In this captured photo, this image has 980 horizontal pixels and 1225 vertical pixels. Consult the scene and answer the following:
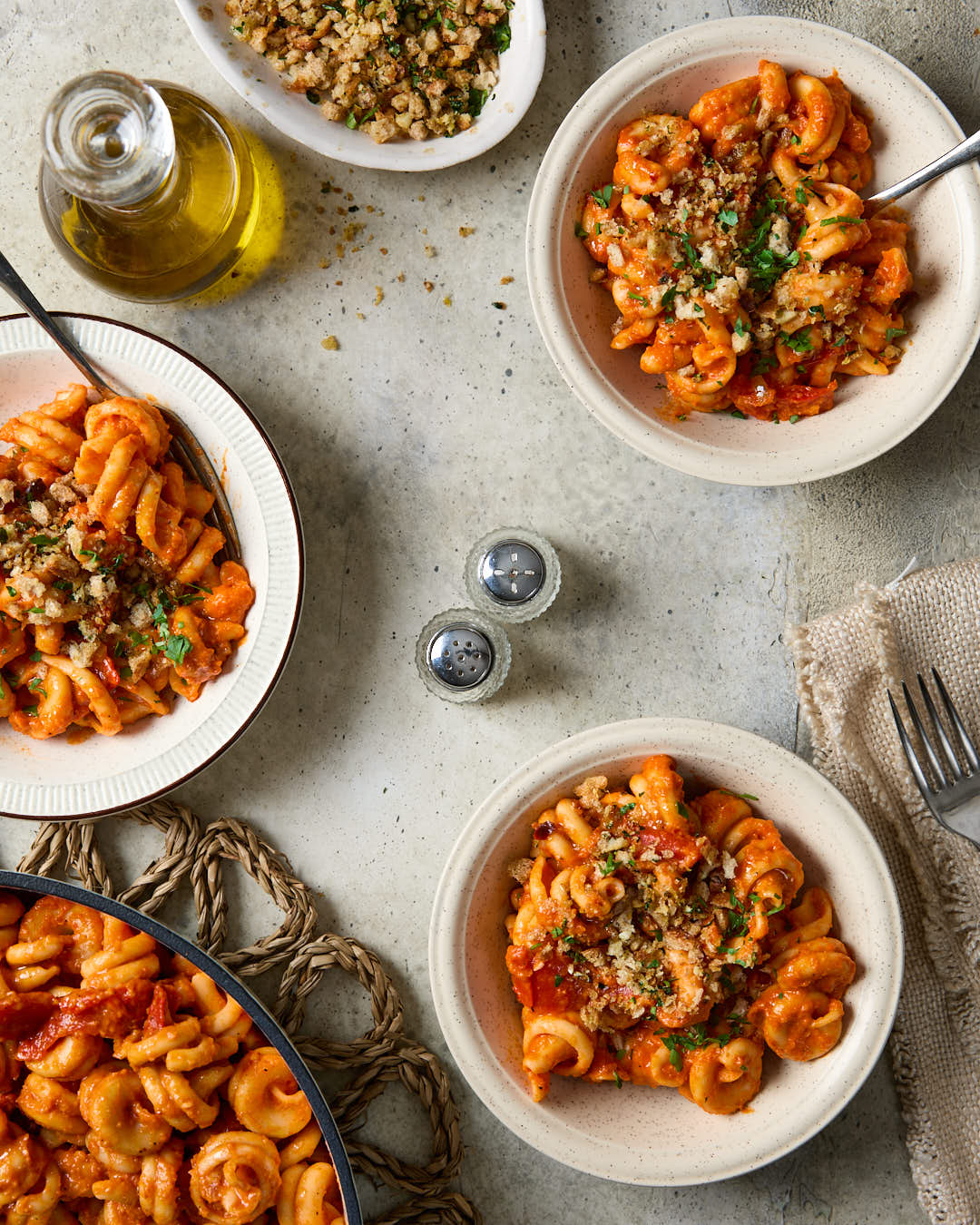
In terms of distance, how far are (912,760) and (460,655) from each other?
1.01m

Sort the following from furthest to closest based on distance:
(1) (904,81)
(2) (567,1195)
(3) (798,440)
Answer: (2) (567,1195) → (3) (798,440) → (1) (904,81)

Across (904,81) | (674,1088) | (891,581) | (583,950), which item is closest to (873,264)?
(904,81)

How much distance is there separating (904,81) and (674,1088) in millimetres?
2154

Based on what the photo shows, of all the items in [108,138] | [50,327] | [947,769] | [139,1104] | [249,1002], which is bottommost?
[139,1104]

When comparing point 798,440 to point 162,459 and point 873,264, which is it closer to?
point 873,264

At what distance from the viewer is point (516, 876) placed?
212 centimetres

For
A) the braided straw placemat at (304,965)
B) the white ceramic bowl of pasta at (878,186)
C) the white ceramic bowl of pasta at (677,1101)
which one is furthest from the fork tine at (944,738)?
the braided straw placemat at (304,965)

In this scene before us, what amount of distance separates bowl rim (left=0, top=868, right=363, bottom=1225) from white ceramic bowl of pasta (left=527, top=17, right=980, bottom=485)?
1.35m

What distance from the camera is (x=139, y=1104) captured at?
2.10 metres

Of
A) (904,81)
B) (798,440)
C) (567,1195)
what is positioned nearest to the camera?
(904,81)

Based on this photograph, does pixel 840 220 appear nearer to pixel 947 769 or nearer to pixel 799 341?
pixel 799 341

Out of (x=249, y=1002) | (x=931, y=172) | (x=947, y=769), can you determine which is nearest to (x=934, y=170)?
(x=931, y=172)

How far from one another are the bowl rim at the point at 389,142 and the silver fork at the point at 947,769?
1515mm

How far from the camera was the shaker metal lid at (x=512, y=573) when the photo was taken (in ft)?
7.52
